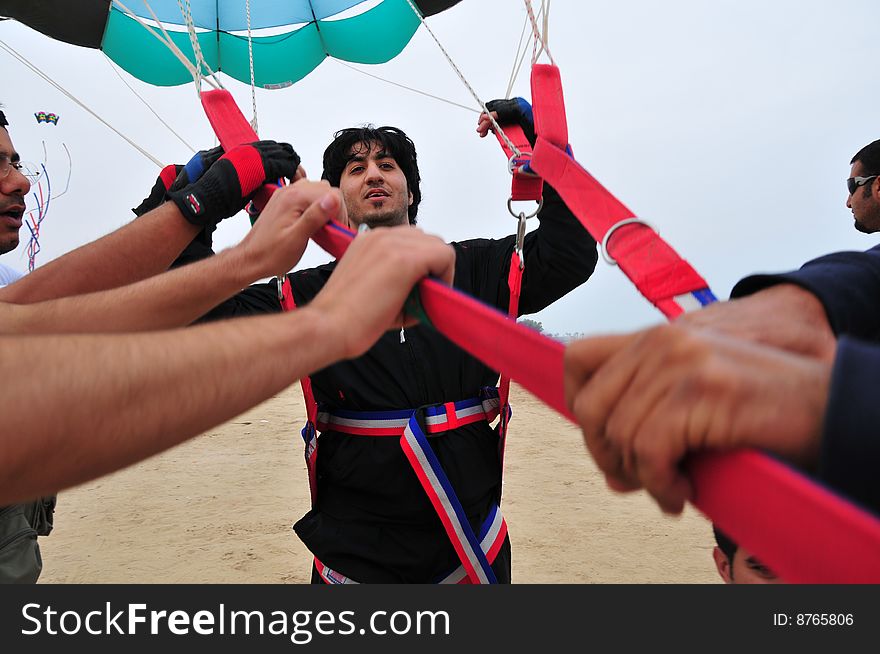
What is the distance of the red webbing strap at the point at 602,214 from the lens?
985 millimetres

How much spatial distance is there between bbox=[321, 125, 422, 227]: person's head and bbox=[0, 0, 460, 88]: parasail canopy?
2063 millimetres

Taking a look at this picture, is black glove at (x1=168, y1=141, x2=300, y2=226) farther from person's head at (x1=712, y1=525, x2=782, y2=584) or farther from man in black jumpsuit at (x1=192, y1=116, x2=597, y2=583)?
person's head at (x1=712, y1=525, x2=782, y2=584)

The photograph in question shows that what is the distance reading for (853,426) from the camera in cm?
47

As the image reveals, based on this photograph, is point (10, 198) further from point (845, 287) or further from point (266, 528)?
point (266, 528)

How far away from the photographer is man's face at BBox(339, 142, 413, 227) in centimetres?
259

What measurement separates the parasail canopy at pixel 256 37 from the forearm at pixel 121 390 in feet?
13.9

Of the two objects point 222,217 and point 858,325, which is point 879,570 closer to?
point 858,325

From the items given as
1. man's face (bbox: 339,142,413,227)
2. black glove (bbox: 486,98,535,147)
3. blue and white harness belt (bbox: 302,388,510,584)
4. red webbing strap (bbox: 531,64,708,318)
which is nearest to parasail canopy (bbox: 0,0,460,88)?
man's face (bbox: 339,142,413,227)

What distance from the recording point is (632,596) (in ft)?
4.80

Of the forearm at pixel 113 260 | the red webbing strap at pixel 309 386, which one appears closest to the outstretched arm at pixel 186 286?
the forearm at pixel 113 260

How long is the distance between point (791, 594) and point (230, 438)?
31.9ft

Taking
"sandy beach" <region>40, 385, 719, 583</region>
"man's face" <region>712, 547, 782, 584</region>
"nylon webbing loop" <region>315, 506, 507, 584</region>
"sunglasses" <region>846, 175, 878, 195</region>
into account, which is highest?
"sunglasses" <region>846, 175, 878, 195</region>

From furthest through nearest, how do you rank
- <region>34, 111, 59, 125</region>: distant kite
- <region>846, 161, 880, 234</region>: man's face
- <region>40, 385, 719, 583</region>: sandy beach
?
<region>34, 111, 59, 125</region>: distant kite → <region>40, 385, 719, 583</region>: sandy beach → <region>846, 161, 880, 234</region>: man's face

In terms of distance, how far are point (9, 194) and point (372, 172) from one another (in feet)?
6.31
